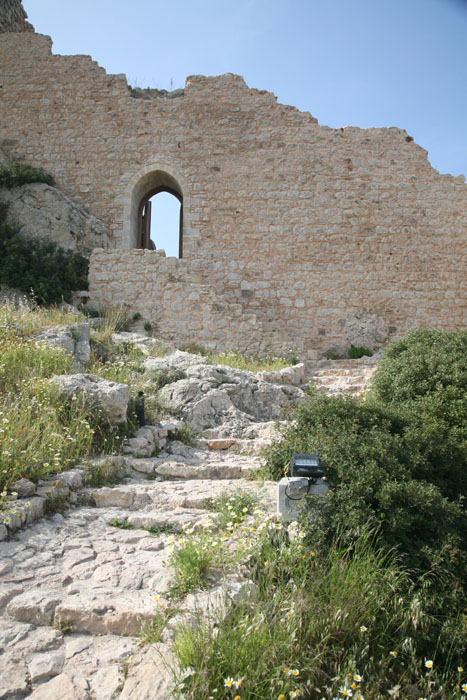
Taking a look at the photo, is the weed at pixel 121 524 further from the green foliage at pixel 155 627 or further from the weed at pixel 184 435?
the weed at pixel 184 435

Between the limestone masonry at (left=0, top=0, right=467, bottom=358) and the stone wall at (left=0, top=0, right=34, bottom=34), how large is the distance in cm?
205

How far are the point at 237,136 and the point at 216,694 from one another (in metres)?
11.9

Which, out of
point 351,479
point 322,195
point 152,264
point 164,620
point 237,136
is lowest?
point 164,620

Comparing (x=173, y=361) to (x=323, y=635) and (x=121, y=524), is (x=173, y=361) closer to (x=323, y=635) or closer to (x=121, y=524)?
(x=121, y=524)

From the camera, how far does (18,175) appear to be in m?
11.8

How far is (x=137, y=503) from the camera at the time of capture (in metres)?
4.16

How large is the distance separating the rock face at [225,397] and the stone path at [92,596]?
204 centimetres

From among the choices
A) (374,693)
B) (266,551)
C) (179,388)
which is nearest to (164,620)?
(266,551)

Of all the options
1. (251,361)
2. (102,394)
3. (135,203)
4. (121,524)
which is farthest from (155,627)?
(135,203)

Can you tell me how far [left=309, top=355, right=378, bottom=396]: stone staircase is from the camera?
8.21 meters

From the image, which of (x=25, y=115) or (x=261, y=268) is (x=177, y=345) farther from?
(x=25, y=115)

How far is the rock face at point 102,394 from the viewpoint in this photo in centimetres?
522

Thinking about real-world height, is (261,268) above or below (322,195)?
below

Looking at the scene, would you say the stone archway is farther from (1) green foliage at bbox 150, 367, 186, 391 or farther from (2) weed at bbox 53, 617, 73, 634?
(2) weed at bbox 53, 617, 73, 634
